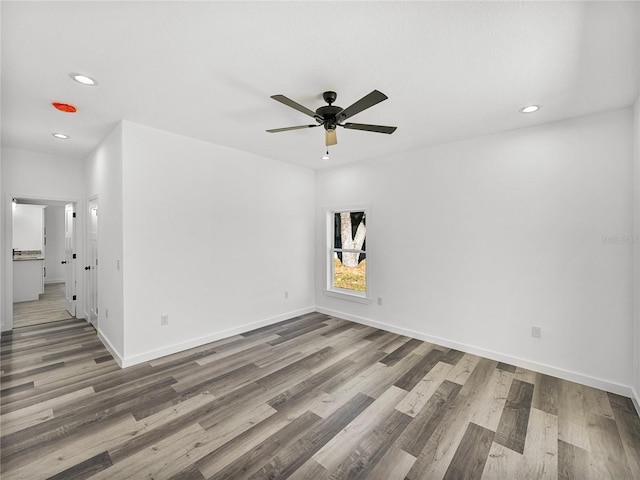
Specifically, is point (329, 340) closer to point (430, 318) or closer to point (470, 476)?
point (430, 318)

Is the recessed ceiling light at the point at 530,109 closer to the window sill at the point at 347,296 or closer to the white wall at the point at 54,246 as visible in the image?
the window sill at the point at 347,296

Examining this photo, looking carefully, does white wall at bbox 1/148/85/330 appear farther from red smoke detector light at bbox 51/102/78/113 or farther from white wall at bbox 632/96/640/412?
white wall at bbox 632/96/640/412

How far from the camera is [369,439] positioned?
6.81 ft

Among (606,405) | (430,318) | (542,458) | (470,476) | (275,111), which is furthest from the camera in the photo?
(430,318)

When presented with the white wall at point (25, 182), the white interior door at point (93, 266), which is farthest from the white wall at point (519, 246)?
the white wall at point (25, 182)

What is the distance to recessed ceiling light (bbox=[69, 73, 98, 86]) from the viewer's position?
7.27 feet

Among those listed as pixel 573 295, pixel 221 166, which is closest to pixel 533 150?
pixel 573 295

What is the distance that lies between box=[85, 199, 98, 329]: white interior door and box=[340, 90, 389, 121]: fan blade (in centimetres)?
418

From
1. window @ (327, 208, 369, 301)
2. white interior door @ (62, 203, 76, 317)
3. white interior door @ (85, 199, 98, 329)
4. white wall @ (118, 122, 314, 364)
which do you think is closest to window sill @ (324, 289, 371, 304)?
window @ (327, 208, 369, 301)

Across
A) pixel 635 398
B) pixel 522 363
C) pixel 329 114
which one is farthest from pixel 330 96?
pixel 635 398

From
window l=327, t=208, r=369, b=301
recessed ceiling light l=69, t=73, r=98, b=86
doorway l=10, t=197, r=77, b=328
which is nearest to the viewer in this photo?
recessed ceiling light l=69, t=73, r=98, b=86

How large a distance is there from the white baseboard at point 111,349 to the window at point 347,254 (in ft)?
10.6

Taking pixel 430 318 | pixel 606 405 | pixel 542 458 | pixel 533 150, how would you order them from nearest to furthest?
pixel 542 458
pixel 606 405
pixel 533 150
pixel 430 318

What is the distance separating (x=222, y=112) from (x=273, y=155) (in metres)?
1.59
